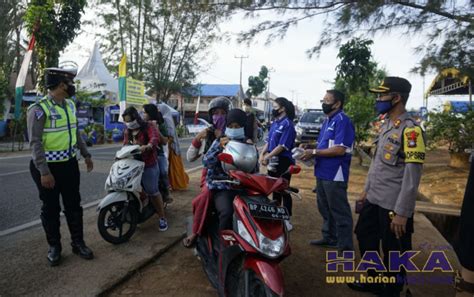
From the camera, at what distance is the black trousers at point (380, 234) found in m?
2.80

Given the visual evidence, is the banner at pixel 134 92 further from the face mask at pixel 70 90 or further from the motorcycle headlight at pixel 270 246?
the motorcycle headlight at pixel 270 246

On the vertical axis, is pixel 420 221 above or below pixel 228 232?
below

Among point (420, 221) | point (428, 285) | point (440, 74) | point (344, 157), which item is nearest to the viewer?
point (428, 285)

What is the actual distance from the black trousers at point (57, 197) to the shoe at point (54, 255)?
0.16ft

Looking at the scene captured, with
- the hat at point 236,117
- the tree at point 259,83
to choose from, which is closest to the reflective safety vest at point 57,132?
the hat at point 236,117

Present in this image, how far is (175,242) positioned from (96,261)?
0.95 metres

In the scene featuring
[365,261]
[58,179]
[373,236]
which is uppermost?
[58,179]

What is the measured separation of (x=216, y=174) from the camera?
10.4 ft

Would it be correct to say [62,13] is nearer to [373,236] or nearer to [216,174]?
[216,174]

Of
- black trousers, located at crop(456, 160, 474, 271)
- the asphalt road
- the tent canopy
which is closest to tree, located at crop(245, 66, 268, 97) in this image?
the tent canopy

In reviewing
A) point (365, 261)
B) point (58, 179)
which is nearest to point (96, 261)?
point (58, 179)

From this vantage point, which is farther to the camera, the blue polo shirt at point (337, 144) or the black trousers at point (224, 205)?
the blue polo shirt at point (337, 144)

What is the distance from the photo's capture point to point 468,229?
1824mm

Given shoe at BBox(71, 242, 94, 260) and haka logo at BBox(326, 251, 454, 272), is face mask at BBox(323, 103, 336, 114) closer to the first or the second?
haka logo at BBox(326, 251, 454, 272)
